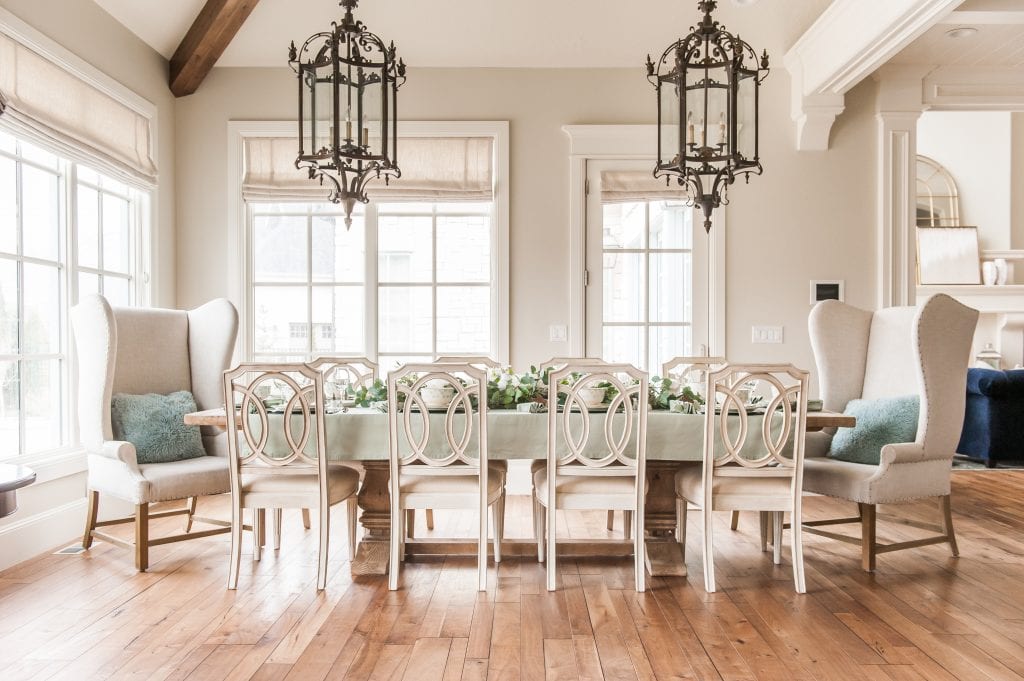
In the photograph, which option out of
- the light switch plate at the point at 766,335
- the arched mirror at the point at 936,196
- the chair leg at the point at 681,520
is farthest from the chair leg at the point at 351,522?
the arched mirror at the point at 936,196

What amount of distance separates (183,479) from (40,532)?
87cm

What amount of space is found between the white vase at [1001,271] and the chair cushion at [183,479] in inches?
321

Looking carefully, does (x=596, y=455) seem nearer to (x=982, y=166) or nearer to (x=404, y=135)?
(x=404, y=135)

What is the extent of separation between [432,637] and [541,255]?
2.87 metres

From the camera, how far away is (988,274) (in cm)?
765

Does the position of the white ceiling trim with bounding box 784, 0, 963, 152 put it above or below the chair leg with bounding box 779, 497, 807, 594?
above

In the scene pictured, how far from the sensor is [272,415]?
114 inches

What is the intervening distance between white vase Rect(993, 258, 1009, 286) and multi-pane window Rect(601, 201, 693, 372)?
5.08 metres

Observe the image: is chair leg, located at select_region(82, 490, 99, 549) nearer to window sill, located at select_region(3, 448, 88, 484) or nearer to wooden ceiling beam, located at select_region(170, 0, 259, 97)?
window sill, located at select_region(3, 448, 88, 484)

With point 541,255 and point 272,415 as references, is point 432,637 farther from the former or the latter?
point 541,255

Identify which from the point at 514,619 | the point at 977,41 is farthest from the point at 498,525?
the point at 977,41

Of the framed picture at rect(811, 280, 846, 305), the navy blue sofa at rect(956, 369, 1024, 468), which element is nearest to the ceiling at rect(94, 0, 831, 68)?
the framed picture at rect(811, 280, 846, 305)

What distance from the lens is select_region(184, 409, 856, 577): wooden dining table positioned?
9.35 feet

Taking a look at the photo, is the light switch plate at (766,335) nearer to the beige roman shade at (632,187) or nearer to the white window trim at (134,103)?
the beige roman shade at (632,187)
